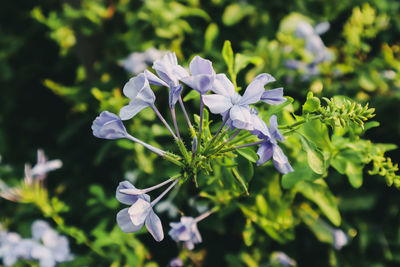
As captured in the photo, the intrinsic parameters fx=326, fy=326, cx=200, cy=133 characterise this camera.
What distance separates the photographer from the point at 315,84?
1.49 metres

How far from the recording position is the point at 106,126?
0.68 metres

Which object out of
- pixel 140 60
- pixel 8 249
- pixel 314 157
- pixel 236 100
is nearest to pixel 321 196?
pixel 314 157

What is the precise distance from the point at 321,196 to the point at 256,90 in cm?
55

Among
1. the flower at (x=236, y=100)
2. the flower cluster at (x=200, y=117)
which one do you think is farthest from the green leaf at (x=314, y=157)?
the flower at (x=236, y=100)

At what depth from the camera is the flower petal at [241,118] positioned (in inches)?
23.0

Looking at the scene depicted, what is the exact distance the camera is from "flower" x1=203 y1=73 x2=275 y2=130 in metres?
0.59

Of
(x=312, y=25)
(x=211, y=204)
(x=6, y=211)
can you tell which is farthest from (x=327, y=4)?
(x=6, y=211)

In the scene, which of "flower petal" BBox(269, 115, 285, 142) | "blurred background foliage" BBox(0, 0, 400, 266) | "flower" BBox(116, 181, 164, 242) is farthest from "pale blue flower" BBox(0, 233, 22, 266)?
"flower petal" BBox(269, 115, 285, 142)

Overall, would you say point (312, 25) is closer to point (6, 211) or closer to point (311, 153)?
point (311, 153)

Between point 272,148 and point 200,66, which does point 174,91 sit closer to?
point 200,66

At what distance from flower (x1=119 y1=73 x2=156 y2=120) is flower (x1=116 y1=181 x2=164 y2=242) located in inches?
→ 5.6

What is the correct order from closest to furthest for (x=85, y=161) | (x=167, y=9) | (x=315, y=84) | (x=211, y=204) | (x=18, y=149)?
(x=211, y=204), (x=315, y=84), (x=167, y=9), (x=85, y=161), (x=18, y=149)

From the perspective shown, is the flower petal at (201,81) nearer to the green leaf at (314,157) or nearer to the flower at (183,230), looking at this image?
the green leaf at (314,157)

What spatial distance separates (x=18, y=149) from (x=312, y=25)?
Answer: 6.22 ft
